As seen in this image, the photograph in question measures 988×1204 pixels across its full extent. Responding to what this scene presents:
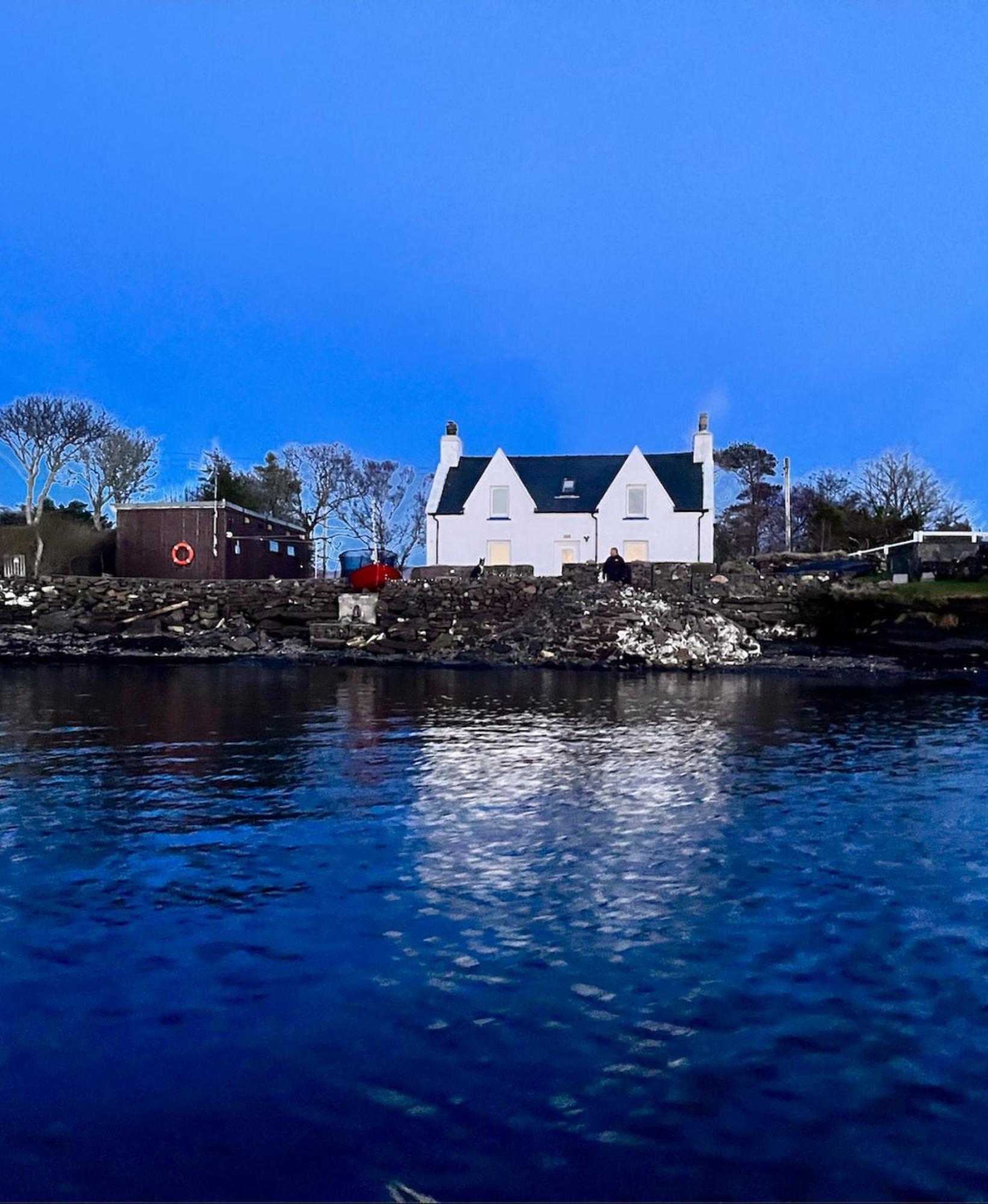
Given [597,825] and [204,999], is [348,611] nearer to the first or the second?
[597,825]

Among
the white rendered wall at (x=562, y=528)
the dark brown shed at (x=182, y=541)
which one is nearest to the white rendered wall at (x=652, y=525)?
the white rendered wall at (x=562, y=528)

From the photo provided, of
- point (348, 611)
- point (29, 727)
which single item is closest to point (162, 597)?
point (348, 611)

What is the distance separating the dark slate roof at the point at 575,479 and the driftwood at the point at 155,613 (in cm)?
1683

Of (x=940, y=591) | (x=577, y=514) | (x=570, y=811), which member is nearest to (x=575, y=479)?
(x=577, y=514)

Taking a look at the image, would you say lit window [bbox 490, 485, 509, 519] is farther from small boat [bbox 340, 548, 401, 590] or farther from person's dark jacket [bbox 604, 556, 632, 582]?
person's dark jacket [bbox 604, 556, 632, 582]

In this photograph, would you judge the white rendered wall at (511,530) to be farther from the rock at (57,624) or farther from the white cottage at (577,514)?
the rock at (57,624)

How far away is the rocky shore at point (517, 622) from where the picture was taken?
116 feet

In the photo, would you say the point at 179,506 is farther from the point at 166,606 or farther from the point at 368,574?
the point at 368,574

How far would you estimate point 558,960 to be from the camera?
6133 millimetres

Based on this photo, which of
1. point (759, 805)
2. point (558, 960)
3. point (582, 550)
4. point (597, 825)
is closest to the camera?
point (558, 960)

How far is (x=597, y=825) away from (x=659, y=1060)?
4.98 metres

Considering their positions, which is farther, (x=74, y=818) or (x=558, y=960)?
(x=74, y=818)

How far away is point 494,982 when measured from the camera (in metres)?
5.77

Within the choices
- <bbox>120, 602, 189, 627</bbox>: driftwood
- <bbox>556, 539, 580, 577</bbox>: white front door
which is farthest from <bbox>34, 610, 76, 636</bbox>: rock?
<bbox>556, 539, 580, 577</bbox>: white front door
